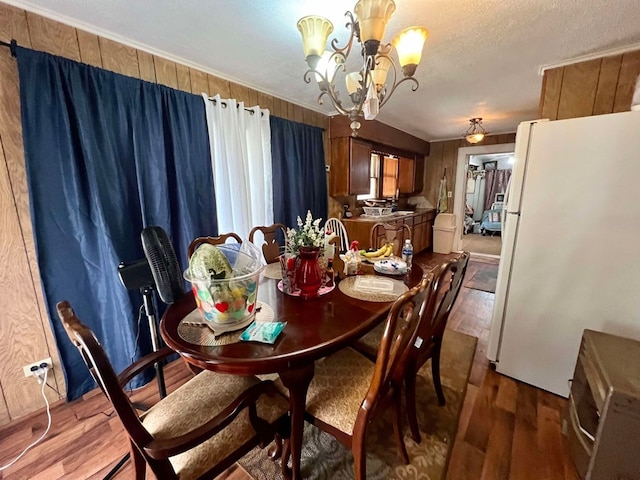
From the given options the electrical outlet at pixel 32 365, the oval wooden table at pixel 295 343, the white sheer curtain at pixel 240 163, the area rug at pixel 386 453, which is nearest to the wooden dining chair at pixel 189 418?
the oval wooden table at pixel 295 343

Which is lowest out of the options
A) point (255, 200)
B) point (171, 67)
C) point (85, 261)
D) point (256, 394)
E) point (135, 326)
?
point (135, 326)

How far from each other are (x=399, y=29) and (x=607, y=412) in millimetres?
2159

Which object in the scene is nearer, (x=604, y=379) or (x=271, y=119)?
(x=604, y=379)

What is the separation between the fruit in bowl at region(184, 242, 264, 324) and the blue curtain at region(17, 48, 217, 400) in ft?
3.51

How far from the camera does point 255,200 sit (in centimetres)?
264

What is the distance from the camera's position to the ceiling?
1411mm

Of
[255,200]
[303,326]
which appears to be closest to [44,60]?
[255,200]

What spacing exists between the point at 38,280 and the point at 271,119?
7.14 ft

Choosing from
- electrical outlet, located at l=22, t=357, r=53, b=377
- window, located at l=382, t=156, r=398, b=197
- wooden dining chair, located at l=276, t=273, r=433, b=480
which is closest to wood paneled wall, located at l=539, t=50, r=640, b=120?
wooden dining chair, located at l=276, t=273, r=433, b=480

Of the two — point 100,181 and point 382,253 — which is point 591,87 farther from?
point 100,181

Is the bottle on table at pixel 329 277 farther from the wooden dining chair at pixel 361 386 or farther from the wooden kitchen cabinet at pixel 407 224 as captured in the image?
the wooden kitchen cabinet at pixel 407 224

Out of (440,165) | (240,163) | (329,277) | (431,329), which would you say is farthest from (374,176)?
(431,329)

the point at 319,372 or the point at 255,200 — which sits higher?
the point at 255,200

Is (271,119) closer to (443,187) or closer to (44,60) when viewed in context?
(44,60)
